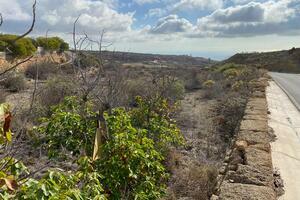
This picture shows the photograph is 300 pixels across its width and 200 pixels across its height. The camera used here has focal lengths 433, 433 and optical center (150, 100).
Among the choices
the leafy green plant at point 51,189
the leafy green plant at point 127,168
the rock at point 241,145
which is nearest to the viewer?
the leafy green plant at point 51,189

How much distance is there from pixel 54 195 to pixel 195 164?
6.47 meters

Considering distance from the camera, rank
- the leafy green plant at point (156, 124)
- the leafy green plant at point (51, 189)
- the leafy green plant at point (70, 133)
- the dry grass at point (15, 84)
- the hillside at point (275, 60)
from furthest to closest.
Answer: the hillside at point (275, 60) → the dry grass at point (15, 84) → the leafy green plant at point (156, 124) → the leafy green plant at point (70, 133) → the leafy green plant at point (51, 189)

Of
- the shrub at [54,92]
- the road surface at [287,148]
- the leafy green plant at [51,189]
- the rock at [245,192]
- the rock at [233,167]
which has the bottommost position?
the shrub at [54,92]

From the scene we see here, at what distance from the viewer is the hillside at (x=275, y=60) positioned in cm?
6833

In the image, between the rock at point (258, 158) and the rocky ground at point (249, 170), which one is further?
A: the rock at point (258, 158)

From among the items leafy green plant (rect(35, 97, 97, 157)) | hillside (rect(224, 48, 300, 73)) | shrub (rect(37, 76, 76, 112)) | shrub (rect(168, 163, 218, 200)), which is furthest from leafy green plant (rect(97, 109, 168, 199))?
hillside (rect(224, 48, 300, 73))

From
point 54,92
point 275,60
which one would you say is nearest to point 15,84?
point 54,92

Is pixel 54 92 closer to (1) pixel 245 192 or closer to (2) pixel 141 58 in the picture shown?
(1) pixel 245 192

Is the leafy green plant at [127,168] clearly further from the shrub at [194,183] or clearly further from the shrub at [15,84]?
the shrub at [15,84]

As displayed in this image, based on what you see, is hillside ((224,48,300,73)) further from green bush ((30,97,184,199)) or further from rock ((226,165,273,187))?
rock ((226,165,273,187))

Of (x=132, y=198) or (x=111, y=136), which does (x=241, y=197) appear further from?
(x=111, y=136)

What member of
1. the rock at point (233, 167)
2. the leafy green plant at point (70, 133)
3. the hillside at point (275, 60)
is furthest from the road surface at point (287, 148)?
the hillside at point (275, 60)

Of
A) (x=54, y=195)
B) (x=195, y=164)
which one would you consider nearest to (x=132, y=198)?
(x=54, y=195)

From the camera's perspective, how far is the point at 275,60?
78625 millimetres
